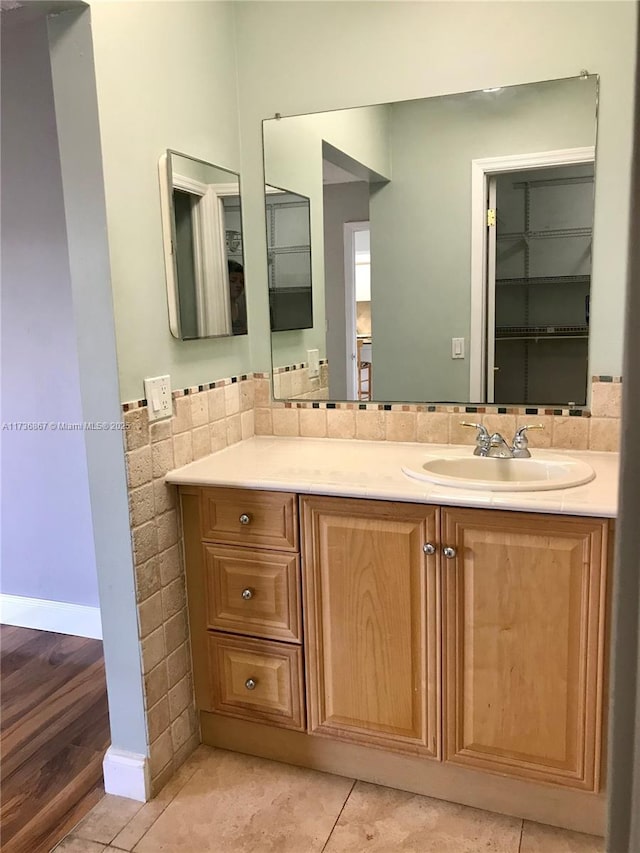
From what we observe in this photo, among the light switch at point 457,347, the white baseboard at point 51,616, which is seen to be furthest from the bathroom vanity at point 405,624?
the white baseboard at point 51,616

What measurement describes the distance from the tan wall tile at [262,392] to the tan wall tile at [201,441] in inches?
12.6

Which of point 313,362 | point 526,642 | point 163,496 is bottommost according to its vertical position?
point 526,642

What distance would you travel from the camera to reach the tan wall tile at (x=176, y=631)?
203cm

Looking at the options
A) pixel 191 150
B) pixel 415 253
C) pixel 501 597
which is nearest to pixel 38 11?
pixel 191 150

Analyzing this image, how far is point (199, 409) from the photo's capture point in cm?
216

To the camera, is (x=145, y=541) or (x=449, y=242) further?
(x=449, y=242)

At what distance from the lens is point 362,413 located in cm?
235

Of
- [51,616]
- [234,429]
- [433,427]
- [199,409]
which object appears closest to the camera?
[199,409]

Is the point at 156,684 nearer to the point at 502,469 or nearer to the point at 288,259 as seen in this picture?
the point at 502,469

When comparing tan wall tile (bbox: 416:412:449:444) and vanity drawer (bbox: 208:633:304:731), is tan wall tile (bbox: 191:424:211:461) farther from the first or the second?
tan wall tile (bbox: 416:412:449:444)

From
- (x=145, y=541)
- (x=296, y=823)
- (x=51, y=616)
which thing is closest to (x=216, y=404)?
(x=145, y=541)

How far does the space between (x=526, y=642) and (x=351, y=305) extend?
1.21 metres

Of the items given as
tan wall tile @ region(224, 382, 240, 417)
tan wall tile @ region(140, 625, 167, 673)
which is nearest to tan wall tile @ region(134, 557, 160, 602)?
tan wall tile @ region(140, 625, 167, 673)

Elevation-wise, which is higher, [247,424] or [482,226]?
[482,226]
